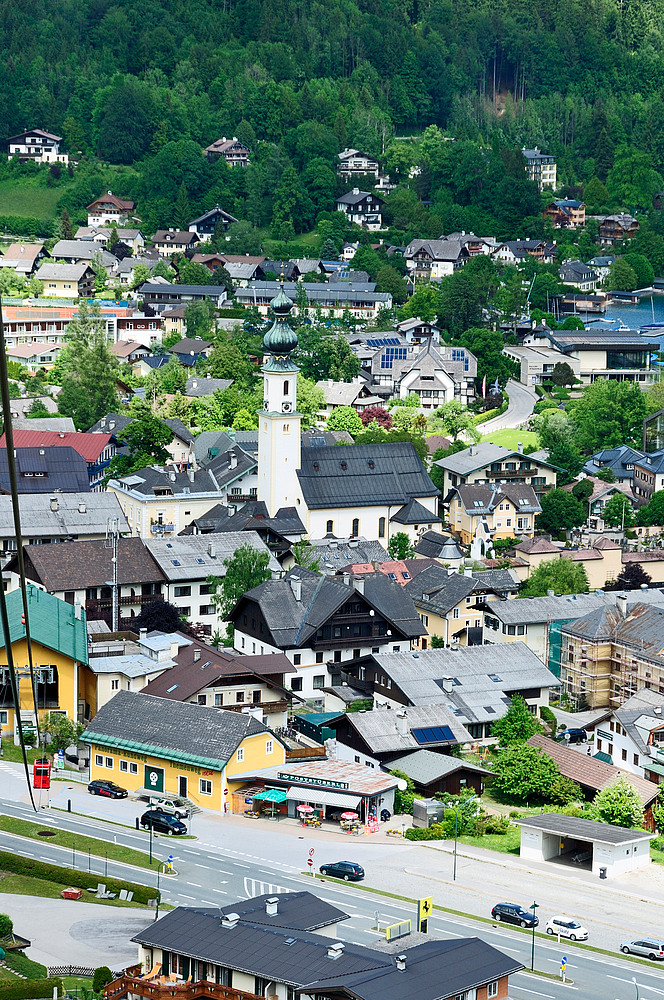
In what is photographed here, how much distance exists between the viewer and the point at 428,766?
48.1 m

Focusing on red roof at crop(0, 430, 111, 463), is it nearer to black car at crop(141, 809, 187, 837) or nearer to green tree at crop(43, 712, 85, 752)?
green tree at crop(43, 712, 85, 752)

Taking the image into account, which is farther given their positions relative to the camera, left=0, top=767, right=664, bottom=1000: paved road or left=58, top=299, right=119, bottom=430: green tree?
left=58, top=299, right=119, bottom=430: green tree

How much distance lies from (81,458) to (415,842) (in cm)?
3286

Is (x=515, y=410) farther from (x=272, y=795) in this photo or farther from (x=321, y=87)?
(x=321, y=87)

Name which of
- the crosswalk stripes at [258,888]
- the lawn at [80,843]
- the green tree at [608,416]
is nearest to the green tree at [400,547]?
the green tree at [608,416]

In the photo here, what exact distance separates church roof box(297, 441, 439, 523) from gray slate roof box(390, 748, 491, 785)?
2179 cm

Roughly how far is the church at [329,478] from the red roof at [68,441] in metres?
9.78

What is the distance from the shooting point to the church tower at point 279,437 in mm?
69000

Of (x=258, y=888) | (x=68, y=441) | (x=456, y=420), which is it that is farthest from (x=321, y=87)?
(x=258, y=888)

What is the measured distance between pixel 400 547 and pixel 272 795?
25.4 m

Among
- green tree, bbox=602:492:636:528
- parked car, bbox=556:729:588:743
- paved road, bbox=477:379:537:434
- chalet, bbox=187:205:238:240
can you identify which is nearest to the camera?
parked car, bbox=556:729:588:743

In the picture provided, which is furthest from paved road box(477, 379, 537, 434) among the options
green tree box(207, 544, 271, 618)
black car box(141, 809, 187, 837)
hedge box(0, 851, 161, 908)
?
hedge box(0, 851, 161, 908)

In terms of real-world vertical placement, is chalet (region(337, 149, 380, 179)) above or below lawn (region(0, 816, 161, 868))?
above

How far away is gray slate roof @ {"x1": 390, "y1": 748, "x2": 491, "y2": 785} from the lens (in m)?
47.4
